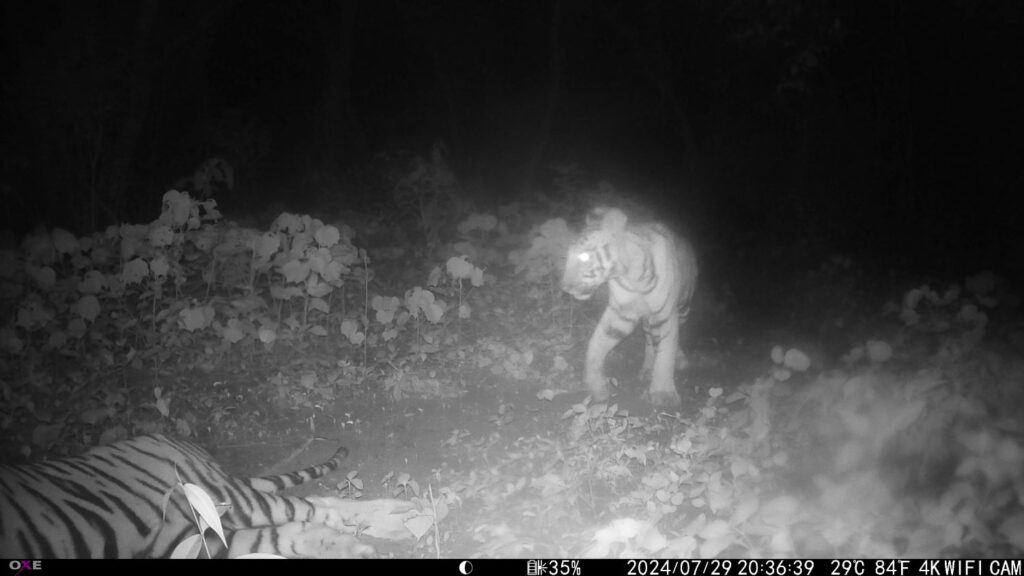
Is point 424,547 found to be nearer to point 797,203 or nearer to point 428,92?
point 797,203

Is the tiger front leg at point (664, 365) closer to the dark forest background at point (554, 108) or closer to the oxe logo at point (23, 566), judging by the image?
the oxe logo at point (23, 566)

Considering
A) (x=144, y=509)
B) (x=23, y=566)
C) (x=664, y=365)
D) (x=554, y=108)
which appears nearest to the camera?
(x=23, y=566)

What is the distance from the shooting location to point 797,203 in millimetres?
7344

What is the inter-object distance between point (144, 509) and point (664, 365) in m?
2.67

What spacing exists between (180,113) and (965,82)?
9.02 meters

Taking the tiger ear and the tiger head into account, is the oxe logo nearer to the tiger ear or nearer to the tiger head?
the tiger head

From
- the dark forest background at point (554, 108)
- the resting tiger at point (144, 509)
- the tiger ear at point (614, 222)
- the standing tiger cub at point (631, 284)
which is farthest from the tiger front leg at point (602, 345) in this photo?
the dark forest background at point (554, 108)

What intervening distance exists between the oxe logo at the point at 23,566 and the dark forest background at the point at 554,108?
4.47 metres

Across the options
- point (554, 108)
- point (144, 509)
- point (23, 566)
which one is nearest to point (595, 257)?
point (144, 509)

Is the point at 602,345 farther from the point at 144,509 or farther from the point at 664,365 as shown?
the point at 144,509

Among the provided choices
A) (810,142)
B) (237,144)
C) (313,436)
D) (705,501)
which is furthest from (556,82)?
(705,501)

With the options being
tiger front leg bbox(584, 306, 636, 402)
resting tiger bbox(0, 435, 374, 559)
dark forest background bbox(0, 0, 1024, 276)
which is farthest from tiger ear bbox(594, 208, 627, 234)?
dark forest background bbox(0, 0, 1024, 276)

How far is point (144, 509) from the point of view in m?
2.77

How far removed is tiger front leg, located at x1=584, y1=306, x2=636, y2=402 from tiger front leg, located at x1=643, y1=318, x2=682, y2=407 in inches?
6.4
